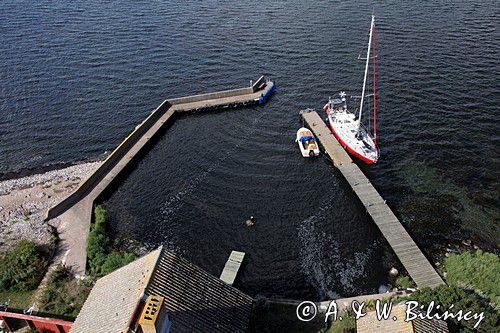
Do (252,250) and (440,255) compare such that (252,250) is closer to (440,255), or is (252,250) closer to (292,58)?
(440,255)

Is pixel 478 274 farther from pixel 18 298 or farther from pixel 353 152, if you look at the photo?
pixel 18 298

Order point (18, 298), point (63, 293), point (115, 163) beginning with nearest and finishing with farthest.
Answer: point (18, 298), point (63, 293), point (115, 163)

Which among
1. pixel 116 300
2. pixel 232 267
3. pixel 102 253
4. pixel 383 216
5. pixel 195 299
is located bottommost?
pixel 383 216

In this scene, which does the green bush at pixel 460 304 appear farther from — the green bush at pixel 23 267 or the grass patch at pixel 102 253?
the green bush at pixel 23 267

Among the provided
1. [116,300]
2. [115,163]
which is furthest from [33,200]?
[116,300]

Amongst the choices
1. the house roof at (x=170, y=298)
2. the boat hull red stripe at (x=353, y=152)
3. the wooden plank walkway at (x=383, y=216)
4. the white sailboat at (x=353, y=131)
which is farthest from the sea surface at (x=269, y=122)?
the house roof at (x=170, y=298)

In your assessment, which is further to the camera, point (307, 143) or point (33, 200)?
point (307, 143)

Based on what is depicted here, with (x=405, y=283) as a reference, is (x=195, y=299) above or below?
above
